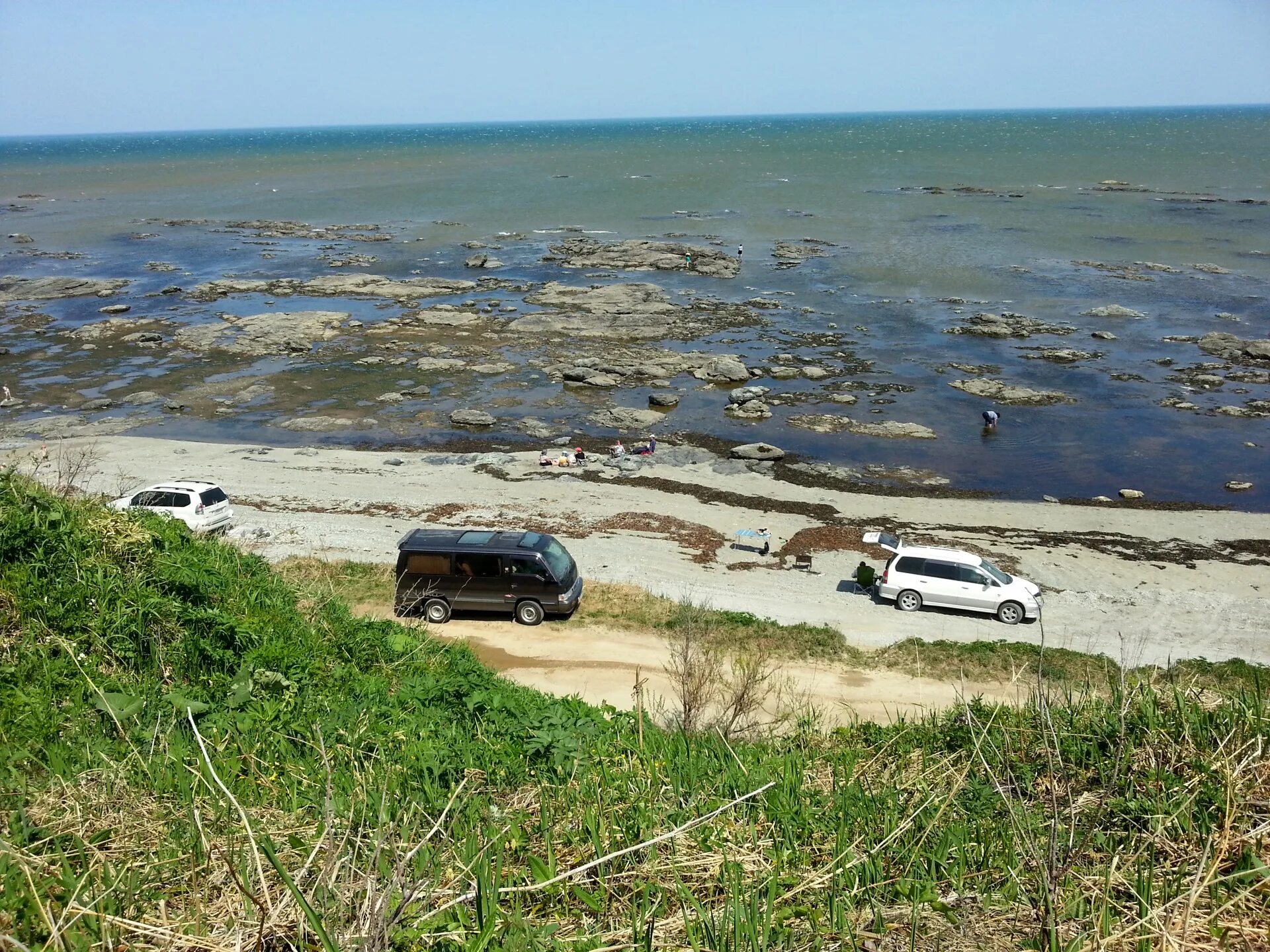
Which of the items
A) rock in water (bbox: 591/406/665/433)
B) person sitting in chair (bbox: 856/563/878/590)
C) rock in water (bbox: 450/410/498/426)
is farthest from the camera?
rock in water (bbox: 450/410/498/426)

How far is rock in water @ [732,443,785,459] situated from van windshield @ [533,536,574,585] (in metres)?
15.2

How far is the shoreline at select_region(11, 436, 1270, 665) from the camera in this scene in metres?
20.6

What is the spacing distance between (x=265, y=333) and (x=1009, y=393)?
40483 millimetres

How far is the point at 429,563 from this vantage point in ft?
62.5

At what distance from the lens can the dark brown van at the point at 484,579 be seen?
18.8m

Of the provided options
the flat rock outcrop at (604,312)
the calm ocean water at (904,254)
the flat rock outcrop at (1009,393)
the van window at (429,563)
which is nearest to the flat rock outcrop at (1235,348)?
the calm ocean water at (904,254)

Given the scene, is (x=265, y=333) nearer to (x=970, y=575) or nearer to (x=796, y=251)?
(x=796, y=251)

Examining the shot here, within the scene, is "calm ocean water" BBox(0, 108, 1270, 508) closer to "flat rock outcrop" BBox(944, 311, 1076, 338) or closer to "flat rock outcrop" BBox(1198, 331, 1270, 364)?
"flat rock outcrop" BBox(944, 311, 1076, 338)

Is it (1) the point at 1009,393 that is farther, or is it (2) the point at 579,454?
(1) the point at 1009,393

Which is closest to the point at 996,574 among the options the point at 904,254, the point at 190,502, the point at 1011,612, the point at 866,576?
the point at 1011,612

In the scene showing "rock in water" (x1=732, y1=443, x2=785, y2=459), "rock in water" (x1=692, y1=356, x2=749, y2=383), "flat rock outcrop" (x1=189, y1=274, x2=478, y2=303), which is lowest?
"rock in water" (x1=732, y1=443, x2=785, y2=459)

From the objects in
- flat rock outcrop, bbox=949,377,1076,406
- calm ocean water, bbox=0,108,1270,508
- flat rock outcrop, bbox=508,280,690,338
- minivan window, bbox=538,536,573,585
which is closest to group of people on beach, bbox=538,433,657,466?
calm ocean water, bbox=0,108,1270,508

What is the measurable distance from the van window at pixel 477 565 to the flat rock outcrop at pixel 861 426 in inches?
835

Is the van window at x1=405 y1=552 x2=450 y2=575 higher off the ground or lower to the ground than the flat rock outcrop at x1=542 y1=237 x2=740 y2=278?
lower
